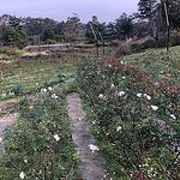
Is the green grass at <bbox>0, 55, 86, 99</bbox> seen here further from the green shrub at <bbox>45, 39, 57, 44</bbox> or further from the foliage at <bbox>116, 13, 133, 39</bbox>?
the green shrub at <bbox>45, 39, 57, 44</bbox>

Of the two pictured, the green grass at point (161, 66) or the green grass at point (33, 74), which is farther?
the green grass at point (33, 74)

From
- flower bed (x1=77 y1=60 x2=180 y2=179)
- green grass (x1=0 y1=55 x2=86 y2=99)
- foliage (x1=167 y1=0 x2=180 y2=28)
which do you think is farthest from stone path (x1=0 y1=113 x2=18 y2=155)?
foliage (x1=167 y1=0 x2=180 y2=28)

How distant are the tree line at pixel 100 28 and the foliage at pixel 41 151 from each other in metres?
21.3

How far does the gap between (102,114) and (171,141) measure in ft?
6.80

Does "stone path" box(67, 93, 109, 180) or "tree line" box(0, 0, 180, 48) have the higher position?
"stone path" box(67, 93, 109, 180)

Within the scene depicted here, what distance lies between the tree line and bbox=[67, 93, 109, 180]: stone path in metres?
19.7

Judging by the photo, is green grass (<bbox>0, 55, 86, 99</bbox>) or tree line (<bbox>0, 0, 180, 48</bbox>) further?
tree line (<bbox>0, 0, 180, 48</bbox>)

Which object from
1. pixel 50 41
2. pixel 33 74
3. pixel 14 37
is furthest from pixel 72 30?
pixel 33 74

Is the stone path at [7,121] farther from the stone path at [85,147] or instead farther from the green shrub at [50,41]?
the green shrub at [50,41]

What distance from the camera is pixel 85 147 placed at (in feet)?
23.6

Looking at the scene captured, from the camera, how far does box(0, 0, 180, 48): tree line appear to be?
110ft

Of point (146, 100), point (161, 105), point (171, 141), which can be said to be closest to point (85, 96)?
point (161, 105)

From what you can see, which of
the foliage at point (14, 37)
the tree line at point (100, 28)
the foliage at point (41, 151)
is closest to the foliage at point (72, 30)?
the tree line at point (100, 28)

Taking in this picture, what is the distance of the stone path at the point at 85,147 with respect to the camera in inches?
242
